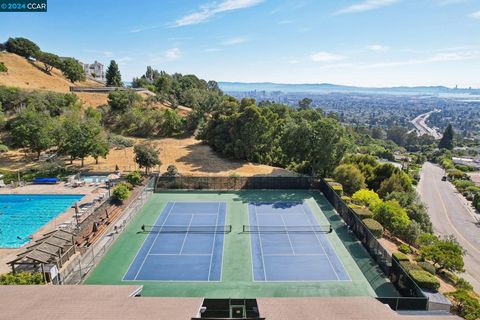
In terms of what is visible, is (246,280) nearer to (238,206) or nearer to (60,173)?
(238,206)

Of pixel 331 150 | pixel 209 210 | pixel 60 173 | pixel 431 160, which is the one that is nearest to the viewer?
pixel 209 210

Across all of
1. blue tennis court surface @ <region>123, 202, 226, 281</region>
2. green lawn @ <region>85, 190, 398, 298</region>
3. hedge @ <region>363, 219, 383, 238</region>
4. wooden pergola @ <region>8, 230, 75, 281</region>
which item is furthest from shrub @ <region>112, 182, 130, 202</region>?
hedge @ <region>363, 219, 383, 238</region>

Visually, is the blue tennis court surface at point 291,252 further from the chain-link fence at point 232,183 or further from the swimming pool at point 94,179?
the swimming pool at point 94,179

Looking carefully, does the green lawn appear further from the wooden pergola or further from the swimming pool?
the swimming pool

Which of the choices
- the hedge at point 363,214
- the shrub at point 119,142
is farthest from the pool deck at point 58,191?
the hedge at point 363,214

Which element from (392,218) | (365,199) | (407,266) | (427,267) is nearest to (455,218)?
(365,199)

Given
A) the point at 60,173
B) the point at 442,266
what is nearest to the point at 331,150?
the point at 442,266
